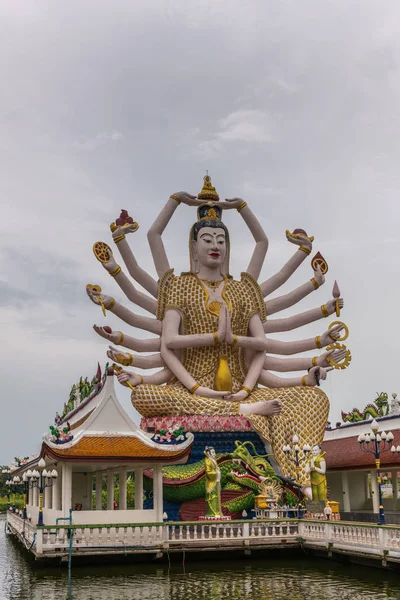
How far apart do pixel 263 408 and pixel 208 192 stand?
31.7ft

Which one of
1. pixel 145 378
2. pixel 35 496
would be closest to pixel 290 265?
pixel 145 378

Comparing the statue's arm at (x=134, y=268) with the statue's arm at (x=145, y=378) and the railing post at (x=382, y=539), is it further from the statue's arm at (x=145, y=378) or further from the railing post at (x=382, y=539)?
the railing post at (x=382, y=539)

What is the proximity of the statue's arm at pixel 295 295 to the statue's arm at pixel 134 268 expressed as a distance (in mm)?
4881

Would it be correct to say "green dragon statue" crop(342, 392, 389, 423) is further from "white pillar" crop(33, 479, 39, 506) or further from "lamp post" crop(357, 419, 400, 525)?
"white pillar" crop(33, 479, 39, 506)

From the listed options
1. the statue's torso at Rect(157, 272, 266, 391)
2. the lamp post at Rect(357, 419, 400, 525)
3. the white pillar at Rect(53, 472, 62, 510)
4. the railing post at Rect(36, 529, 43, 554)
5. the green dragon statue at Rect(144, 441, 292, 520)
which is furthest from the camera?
the statue's torso at Rect(157, 272, 266, 391)

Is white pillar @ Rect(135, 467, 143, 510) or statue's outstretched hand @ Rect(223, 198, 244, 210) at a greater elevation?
statue's outstretched hand @ Rect(223, 198, 244, 210)

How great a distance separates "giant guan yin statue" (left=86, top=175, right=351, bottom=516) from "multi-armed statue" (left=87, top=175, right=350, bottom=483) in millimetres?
40

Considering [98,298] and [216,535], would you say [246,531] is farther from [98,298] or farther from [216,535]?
[98,298]

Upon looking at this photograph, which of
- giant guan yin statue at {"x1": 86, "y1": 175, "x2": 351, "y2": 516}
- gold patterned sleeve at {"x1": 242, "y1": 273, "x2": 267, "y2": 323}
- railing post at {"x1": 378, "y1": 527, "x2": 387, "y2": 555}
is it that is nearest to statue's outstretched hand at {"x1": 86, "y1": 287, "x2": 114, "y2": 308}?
giant guan yin statue at {"x1": 86, "y1": 175, "x2": 351, "y2": 516}

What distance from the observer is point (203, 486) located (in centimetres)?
2500

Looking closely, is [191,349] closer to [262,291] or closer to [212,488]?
[262,291]

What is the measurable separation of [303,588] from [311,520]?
5.03 m

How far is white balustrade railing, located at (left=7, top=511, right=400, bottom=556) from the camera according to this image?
1641cm

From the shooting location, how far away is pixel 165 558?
1844 cm
